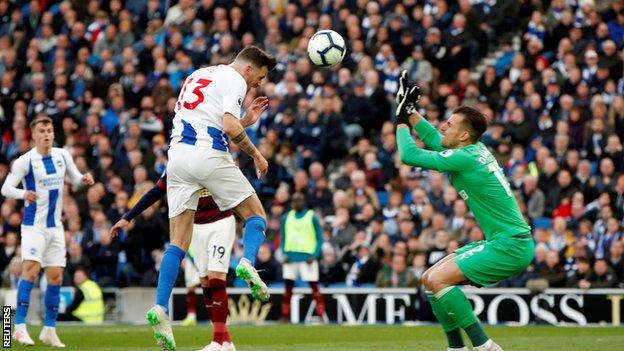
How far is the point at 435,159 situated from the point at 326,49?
10.5 ft

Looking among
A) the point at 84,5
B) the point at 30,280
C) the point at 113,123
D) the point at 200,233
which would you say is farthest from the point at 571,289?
the point at 84,5

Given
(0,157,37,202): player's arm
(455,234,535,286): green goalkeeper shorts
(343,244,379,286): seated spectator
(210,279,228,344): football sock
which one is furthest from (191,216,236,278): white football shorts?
(343,244,379,286): seated spectator

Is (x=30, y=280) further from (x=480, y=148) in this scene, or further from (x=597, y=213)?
(x=597, y=213)

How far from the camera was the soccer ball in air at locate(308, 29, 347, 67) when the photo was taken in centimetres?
1349

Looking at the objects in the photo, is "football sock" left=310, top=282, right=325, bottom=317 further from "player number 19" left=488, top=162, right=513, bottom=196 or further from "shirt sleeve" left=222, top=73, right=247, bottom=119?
"player number 19" left=488, top=162, right=513, bottom=196

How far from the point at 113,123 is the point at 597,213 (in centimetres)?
1077

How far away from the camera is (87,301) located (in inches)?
863

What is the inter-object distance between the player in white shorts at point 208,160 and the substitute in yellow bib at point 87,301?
1065cm

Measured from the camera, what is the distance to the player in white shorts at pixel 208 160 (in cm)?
1134

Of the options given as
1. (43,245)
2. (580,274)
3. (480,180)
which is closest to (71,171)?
(43,245)

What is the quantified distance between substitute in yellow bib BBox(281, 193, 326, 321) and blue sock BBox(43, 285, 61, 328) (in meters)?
6.00

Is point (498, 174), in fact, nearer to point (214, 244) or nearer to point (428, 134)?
point (428, 134)

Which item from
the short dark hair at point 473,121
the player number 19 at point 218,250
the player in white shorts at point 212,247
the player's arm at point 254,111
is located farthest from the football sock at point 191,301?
the short dark hair at point 473,121

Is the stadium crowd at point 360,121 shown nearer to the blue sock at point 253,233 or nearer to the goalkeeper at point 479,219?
the blue sock at point 253,233
